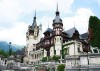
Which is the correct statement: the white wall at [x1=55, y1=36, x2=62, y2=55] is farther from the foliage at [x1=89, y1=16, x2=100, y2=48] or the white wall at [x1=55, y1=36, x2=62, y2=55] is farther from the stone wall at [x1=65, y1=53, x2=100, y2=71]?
the stone wall at [x1=65, y1=53, x2=100, y2=71]

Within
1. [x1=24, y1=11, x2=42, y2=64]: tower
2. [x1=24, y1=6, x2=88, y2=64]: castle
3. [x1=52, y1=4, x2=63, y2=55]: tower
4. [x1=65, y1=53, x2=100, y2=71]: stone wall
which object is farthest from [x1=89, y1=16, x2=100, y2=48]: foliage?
[x1=24, y1=11, x2=42, y2=64]: tower

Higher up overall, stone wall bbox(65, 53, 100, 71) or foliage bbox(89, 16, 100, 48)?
foliage bbox(89, 16, 100, 48)

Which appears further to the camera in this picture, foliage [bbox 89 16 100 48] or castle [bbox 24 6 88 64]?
castle [bbox 24 6 88 64]

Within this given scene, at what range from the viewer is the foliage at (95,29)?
45719mm

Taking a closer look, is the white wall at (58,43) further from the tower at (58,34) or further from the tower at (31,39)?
the tower at (31,39)

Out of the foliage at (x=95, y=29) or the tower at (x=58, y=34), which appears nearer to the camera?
the foliage at (x=95, y=29)

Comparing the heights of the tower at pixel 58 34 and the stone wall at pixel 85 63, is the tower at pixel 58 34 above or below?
above

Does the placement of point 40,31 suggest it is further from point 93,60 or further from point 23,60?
point 93,60

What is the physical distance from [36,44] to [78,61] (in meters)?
69.6

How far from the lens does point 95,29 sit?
47.4 metres

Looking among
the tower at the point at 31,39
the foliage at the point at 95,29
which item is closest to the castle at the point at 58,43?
the tower at the point at 31,39

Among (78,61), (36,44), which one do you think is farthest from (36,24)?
(78,61)

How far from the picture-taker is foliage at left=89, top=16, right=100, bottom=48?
4572 cm

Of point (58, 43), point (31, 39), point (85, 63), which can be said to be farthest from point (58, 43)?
point (85, 63)
